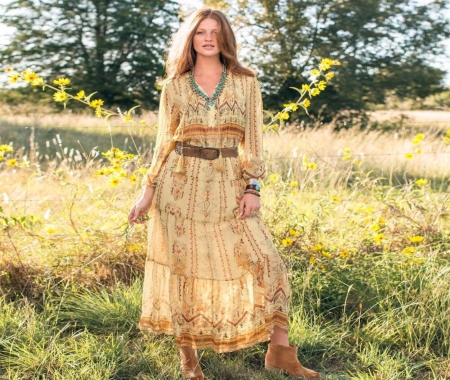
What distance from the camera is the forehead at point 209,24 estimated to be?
2.71 meters

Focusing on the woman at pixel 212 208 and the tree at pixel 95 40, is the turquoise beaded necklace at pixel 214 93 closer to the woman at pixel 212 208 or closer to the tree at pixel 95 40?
the woman at pixel 212 208

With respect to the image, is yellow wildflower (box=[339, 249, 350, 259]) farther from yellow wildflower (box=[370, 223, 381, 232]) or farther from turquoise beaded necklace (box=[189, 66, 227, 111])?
turquoise beaded necklace (box=[189, 66, 227, 111])

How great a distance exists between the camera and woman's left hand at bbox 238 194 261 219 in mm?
2709

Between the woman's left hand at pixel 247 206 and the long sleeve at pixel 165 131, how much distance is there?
1.30 ft

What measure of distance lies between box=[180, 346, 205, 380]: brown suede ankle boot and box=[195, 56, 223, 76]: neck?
121 cm

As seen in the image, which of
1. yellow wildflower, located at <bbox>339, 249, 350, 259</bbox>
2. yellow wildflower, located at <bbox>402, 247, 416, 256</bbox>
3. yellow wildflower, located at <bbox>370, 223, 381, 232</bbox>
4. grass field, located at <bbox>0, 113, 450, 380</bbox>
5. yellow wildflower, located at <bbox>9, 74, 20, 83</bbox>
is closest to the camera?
grass field, located at <bbox>0, 113, 450, 380</bbox>

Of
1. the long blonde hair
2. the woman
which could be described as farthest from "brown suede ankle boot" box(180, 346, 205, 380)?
the long blonde hair

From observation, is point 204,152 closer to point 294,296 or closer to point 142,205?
point 142,205

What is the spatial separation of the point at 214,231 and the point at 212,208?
0.32 ft

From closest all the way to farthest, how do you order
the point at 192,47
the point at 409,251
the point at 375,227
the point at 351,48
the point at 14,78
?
the point at 192,47, the point at 14,78, the point at 409,251, the point at 375,227, the point at 351,48


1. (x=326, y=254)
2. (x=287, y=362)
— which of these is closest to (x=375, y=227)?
(x=326, y=254)

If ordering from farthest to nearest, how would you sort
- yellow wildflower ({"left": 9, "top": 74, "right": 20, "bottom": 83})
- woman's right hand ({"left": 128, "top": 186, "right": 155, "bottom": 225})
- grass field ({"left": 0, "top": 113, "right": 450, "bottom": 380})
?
yellow wildflower ({"left": 9, "top": 74, "right": 20, "bottom": 83}) < grass field ({"left": 0, "top": 113, "right": 450, "bottom": 380}) < woman's right hand ({"left": 128, "top": 186, "right": 155, "bottom": 225})

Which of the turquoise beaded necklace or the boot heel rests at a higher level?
the turquoise beaded necklace

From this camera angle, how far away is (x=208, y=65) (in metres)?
2.77
